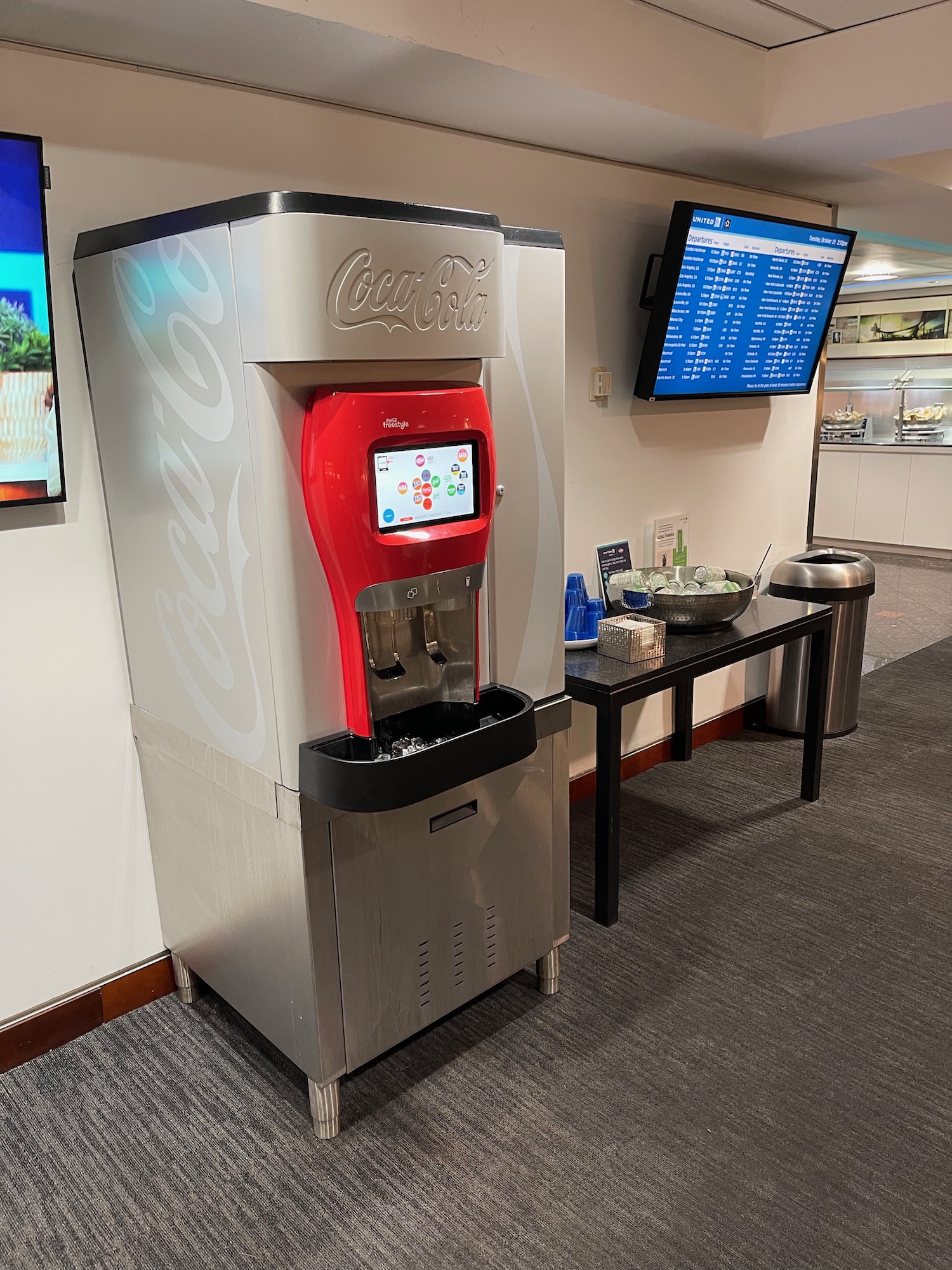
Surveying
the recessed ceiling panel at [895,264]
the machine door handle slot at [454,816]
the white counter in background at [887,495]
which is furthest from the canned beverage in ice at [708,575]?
the white counter in background at [887,495]

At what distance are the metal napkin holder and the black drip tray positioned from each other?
2.60 feet

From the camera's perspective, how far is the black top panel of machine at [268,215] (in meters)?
1.52

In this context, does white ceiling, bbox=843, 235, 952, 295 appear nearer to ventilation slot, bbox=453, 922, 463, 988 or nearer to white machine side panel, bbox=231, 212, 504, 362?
white machine side panel, bbox=231, 212, 504, 362

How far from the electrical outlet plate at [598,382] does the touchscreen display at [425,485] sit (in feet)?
4.82

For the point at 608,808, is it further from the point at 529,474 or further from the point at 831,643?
the point at 831,643

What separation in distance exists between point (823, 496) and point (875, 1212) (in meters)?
7.62

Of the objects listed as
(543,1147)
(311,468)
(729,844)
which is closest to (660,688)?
(729,844)

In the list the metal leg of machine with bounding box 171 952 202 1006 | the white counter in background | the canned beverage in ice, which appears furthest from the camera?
the white counter in background

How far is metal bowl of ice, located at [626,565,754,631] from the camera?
10.0ft

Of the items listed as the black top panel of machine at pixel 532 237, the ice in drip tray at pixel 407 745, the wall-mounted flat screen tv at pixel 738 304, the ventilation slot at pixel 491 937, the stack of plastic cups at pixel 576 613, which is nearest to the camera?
the ice in drip tray at pixel 407 745

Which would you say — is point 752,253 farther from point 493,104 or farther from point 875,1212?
point 875,1212

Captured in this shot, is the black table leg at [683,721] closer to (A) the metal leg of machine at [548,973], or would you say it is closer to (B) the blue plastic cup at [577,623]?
(B) the blue plastic cup at [577,623]

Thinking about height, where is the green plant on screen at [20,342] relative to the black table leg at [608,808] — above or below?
above

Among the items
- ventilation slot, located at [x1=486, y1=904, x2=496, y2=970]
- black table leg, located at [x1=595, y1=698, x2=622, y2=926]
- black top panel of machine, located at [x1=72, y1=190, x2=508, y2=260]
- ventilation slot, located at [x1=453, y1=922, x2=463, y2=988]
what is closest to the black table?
black table leg, located at [x1=595, y1=698, x2=622, y2=926]
